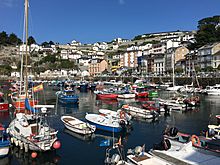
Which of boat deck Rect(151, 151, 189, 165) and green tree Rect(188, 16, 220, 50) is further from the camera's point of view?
green tree Rect(188, 16, 220, 50)

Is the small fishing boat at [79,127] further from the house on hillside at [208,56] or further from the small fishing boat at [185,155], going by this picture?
the house on hillside at [208,56]

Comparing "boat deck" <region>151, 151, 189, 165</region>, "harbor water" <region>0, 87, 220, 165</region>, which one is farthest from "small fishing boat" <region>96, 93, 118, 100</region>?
"boat deck" <region>151, 151, 189, 165</region>

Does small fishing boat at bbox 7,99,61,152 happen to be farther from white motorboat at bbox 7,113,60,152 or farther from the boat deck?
the boat deck

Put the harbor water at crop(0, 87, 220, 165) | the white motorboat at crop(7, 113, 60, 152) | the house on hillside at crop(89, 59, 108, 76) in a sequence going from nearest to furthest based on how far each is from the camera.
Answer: the harbor water at crop(0, 87, 220, 165) → the white motorboat at crop(7, 113, 60, 152) → the house on hillside at crop(89, 59, 108, 76)

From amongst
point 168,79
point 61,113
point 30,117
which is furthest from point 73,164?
point 168,79

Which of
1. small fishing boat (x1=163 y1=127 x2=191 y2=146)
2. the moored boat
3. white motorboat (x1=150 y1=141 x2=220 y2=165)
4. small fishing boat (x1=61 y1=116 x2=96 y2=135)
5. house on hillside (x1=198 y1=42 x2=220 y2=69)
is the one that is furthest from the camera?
house on hillside (x1=198 y1=42 x2=220 y2=69)

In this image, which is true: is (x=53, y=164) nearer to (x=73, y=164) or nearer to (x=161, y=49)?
(x=73, y=164)

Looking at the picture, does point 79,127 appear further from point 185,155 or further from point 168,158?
point 185,155

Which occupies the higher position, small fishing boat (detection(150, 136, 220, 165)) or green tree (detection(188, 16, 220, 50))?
green tree (detection(188, 16, 220, 50))

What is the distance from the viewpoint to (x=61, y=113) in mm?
38969

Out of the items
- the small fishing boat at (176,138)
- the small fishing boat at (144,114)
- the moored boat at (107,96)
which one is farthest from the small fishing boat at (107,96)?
the small fishing boat at (176,138)

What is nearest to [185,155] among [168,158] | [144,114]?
[168,158]

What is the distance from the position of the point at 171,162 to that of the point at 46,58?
A: 171465 millimetres

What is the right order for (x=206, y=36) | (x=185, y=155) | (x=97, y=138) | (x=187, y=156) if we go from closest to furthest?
(x=187, y=156) < (x=185, y=155) < (x=97, y=138) < (x=206, y=36)
